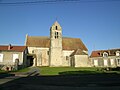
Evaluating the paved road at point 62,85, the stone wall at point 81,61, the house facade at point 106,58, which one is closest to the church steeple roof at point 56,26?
the stone wall at point 81,61

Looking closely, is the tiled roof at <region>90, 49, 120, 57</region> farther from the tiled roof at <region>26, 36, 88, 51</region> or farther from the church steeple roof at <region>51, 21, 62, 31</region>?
the church steeple roof at <region>51, 21, 62, 31</region>

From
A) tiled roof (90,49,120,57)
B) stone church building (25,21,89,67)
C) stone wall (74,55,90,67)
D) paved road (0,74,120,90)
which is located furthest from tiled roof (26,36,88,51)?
paved road (0,74,120,90)

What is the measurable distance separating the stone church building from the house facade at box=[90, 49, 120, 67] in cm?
418

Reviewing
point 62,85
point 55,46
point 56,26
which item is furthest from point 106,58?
point 62,85

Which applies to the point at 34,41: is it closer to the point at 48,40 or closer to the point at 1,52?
the point at 48,40

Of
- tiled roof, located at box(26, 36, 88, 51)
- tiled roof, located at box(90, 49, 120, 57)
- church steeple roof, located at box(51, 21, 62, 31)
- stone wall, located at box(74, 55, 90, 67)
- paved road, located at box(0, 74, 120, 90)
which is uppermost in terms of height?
church steeple roof, located at box(51, 21, 62, 31)

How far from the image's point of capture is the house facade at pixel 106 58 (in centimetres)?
4678

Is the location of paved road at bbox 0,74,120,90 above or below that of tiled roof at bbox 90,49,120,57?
below

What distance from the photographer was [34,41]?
4931 cm

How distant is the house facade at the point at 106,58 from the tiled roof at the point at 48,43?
418 cm

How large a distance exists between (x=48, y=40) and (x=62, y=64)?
9.43 m

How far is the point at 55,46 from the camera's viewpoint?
46062 millimetres

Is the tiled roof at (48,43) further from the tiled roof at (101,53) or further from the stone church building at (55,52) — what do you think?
the tiled roof at (101,53)

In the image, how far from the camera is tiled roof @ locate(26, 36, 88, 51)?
4861cm
